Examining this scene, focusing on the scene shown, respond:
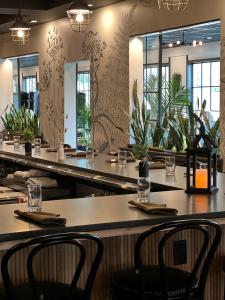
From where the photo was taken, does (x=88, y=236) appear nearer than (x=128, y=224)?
Yes

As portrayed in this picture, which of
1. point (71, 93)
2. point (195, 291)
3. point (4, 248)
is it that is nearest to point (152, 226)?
point (195, 291)

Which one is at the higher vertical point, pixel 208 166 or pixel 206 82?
pixel 206 82

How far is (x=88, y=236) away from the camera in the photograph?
8.73ft

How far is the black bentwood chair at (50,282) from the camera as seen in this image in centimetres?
257

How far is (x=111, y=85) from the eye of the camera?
389 inches

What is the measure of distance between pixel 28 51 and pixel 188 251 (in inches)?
401

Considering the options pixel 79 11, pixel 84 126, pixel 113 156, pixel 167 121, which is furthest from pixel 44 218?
pixel 84 126

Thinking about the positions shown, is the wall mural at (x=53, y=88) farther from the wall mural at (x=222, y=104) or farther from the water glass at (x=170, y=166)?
the water glass at (x=170, y=166)

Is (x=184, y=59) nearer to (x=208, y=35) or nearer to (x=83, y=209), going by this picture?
(x=208, y=35)

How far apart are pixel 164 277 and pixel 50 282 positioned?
0.57 metres

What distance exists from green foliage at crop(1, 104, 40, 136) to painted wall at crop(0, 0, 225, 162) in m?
0.51

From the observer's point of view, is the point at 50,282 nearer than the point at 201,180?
Yes

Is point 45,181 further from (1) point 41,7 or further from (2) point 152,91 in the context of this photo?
(1) point 41,7

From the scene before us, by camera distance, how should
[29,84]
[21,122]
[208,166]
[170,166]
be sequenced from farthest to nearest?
1. [29,84]
2. [21,122]
3. [170,166]
4. [208,166]
